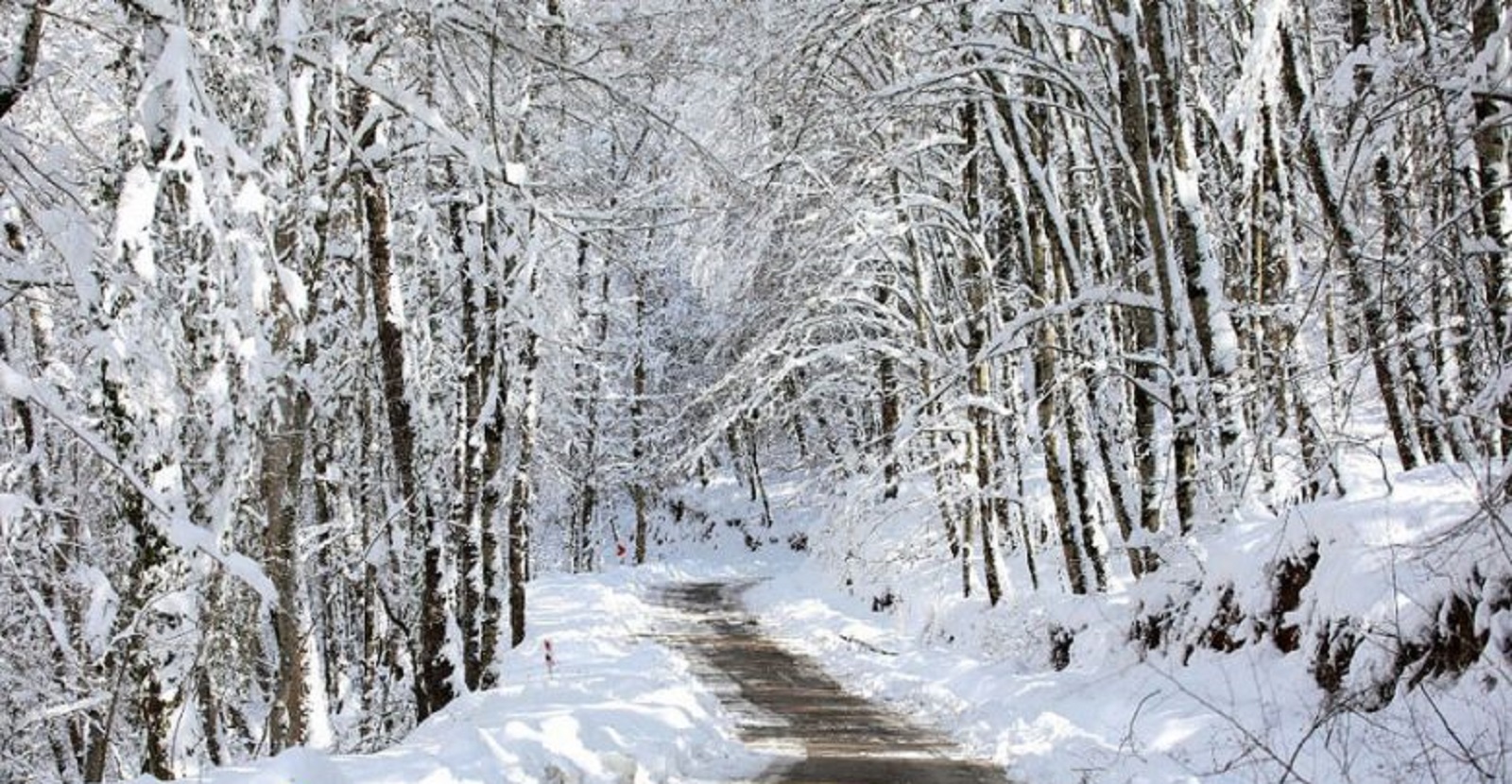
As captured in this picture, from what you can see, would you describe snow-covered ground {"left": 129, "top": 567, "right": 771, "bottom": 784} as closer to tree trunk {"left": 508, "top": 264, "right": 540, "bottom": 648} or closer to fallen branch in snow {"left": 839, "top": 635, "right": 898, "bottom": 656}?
tree trunk {"left": 508, "top": 264, "right": 540, "bottom": 648}

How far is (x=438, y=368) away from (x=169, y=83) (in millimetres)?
15734

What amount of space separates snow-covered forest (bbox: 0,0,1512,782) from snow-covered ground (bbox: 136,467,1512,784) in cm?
9

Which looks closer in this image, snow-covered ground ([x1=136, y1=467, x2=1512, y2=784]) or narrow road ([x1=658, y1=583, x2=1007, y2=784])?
snow-covered ground ([x1=136, y1=467, x2=1512, y2=784])

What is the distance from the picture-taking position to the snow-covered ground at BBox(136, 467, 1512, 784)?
6.59 meters

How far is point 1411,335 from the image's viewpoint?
464cm

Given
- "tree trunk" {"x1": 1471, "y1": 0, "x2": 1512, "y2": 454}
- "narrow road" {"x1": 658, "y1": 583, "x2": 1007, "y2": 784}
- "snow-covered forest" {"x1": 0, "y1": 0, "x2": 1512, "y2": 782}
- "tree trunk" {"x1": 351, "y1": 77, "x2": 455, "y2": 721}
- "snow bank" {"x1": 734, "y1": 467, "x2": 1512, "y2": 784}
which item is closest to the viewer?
"tree trunk" {"x1": 1471, "y1": 0, "x2": 1512, "y2": 454}

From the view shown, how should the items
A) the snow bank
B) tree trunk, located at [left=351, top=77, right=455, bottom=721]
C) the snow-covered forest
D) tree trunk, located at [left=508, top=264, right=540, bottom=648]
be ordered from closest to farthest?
the snow-covered forest < the snow bank < tree trunk, located at [left=351, top=77, right=455, bottom=721] < tree trunk, located at [left=508, top=264, right=540, bottom=648]

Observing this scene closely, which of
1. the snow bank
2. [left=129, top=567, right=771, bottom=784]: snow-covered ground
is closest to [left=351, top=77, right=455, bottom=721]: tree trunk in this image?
[left=129, top=567, right=771, bottom=784]: snow-covered ground

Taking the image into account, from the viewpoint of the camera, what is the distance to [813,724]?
12.5 metres

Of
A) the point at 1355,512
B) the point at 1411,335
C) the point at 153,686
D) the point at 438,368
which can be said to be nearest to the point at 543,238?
the point at 438,368

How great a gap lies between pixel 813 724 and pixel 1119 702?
337cm

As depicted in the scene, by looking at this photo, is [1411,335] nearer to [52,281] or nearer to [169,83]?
[169,83]

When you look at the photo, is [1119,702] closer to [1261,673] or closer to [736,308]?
[1261,673]

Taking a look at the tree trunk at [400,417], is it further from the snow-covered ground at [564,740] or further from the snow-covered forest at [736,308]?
the snow-covered ground at [564,740]
